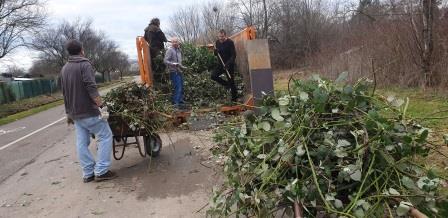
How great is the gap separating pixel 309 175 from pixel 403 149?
662 mm

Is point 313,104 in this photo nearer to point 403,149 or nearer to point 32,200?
point 403,149

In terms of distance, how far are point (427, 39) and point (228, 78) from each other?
5.77 m

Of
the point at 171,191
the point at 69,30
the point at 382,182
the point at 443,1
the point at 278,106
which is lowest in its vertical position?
the point at 171,191

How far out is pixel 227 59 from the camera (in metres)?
10.4

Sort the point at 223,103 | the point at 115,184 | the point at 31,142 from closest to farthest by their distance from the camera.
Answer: the point at 115,184 < the point at 223,103 < the point at 31,142

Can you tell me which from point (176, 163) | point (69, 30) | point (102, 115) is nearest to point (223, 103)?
point (176, 163)

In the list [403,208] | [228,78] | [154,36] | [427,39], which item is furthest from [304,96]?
[427,39]

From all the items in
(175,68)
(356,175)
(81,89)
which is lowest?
(356,175)

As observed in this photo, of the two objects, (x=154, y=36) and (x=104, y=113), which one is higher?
(x=154, y=36)

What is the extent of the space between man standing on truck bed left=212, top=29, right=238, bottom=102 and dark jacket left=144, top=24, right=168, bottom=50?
1.29 m

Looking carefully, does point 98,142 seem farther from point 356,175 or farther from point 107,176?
point 356,175

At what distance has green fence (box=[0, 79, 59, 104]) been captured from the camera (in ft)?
104

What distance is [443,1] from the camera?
14.7 meters

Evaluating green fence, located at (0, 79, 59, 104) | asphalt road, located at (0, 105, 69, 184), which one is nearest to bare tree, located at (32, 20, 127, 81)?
green fence, located at (0, 79, 59, 104)
